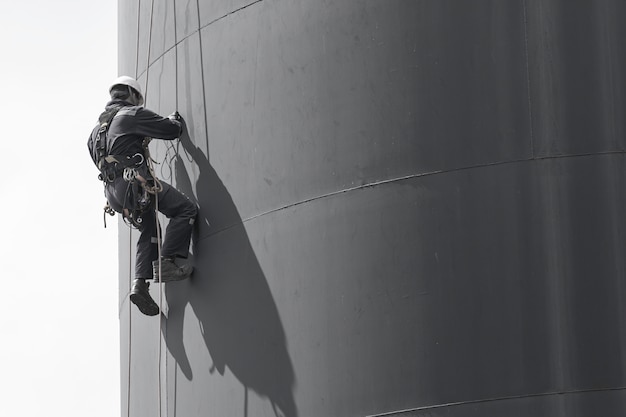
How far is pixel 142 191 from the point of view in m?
13.1

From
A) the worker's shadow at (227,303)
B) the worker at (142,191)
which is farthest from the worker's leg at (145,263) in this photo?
the worker's shadow at (227,303)

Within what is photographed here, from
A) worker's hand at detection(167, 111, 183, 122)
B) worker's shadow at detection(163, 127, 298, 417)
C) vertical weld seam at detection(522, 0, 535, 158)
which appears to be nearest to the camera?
vertical weld seam at detection(522, 0, 535, 158)

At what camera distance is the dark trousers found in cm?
1267

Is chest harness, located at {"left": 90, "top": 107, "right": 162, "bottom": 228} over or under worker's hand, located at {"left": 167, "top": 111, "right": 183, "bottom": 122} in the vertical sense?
under

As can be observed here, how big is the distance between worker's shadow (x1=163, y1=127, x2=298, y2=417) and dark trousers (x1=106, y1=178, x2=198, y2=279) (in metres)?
0.11

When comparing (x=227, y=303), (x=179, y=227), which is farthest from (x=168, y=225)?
(x=227, y=303)

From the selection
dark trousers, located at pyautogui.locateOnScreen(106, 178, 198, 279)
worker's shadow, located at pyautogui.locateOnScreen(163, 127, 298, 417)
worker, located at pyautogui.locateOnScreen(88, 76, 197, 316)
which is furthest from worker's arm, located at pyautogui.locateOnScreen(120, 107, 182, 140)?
dark trousers, located at pyautogui.locateOnScreen(106, 178, 198, 279)

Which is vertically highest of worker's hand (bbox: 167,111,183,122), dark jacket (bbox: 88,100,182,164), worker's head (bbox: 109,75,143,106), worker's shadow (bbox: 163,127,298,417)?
worker's head (bbox: 109,75,143,106)

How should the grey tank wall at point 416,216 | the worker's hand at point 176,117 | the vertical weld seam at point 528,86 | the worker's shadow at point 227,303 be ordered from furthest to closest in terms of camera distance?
the worker's hand at point 176,117
the worker's shadow at point 227,303
the vertical weld seam at point 528,86
the grey tank wall at point 416,216

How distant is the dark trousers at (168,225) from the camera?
12.7 meters

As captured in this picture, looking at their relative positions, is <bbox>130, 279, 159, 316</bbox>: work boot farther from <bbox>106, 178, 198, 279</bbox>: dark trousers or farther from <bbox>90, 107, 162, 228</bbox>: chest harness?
<bbox>90, 107, 162, 228</bbox>: chest harness

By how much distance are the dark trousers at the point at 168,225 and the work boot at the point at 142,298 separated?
8 cm

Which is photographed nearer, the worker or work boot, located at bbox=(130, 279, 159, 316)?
the worker

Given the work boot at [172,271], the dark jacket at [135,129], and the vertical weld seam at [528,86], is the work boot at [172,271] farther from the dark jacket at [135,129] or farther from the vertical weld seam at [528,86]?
the vertical weld seam at [528,86]
